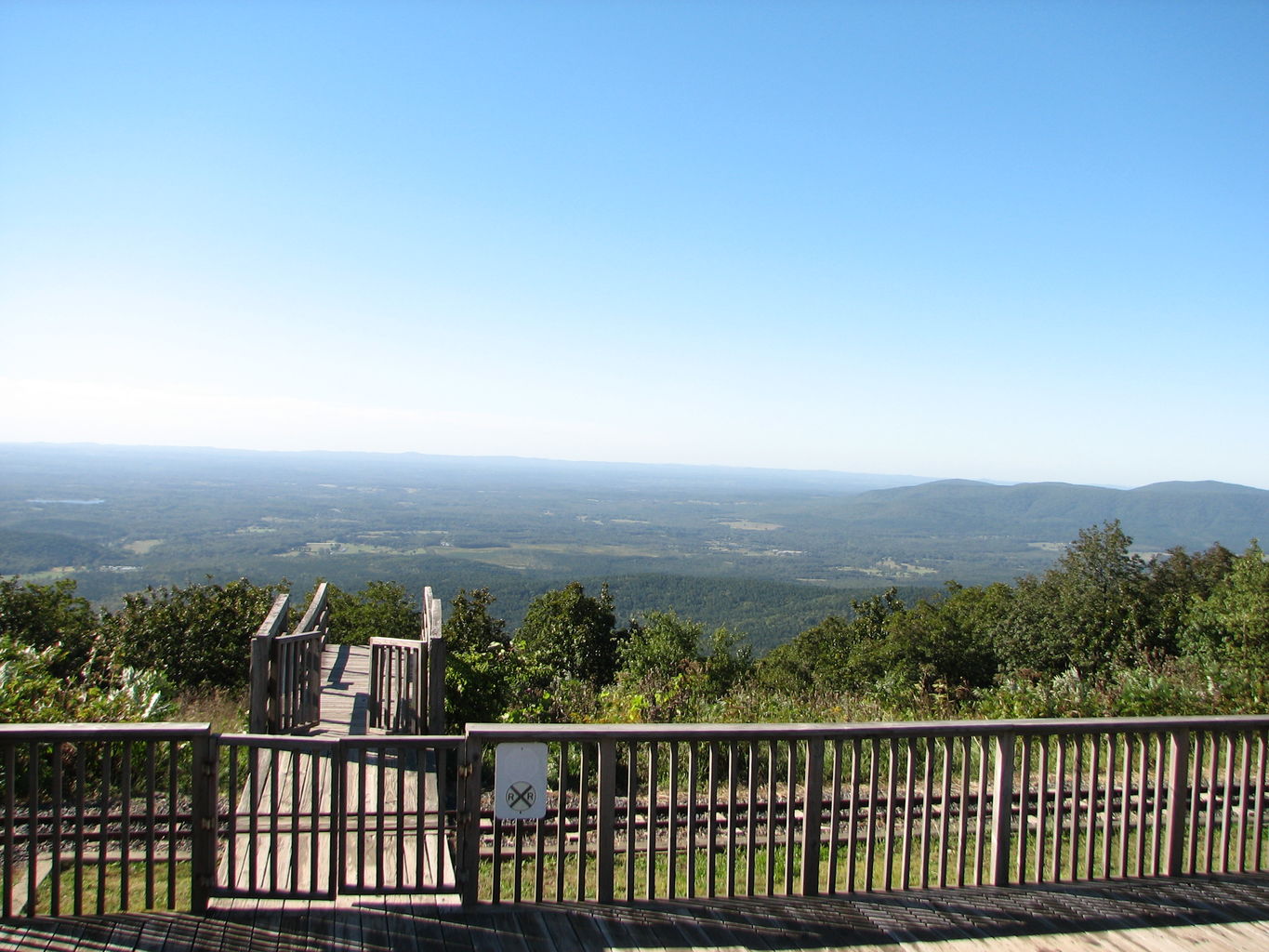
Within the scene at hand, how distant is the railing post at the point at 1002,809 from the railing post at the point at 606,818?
1.51 m

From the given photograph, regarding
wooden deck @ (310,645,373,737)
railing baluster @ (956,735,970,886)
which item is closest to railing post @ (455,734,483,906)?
railing baluster @ (956,735,970,886)

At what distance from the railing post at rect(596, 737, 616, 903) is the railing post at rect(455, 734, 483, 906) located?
1.56 ft

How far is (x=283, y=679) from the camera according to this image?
20.9 ft

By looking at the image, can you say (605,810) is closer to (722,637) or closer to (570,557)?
(722,637)

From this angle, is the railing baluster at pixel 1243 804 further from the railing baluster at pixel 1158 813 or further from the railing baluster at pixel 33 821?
the railing baluster at pixel 33 821

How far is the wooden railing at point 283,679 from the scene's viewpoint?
19.9ft

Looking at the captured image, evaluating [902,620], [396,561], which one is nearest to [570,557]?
[396,561]

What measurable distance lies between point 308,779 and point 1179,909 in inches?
196

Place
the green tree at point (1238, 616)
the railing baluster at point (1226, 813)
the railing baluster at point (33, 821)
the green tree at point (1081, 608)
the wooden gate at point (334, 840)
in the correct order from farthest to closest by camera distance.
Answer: the green tree at point (1081, 608) < the green tree at point (1238, 616) < the railing baluster at point (1226, 813) < the wooden gate at point (334, 840) < the railing baluster at point (33, 821)

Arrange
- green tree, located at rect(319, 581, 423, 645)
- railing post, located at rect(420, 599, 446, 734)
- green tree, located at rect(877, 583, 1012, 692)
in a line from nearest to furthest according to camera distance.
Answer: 1. railing post, located at rect(420, 599, 446, 734)
2. green tree, located at rect(319, 581, 423, 645)
3. green tree, located at rect(877, 583, 1012, 692)

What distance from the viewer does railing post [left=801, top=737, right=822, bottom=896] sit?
3.57 meters

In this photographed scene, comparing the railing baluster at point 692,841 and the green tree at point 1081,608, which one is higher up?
the railing baluster at point 692,841

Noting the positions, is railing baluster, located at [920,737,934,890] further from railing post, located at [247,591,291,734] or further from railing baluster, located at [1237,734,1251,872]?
railing post, located at [247,591,291,734]

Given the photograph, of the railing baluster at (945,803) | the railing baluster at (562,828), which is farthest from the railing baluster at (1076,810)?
the railing baluster at (562,828)
